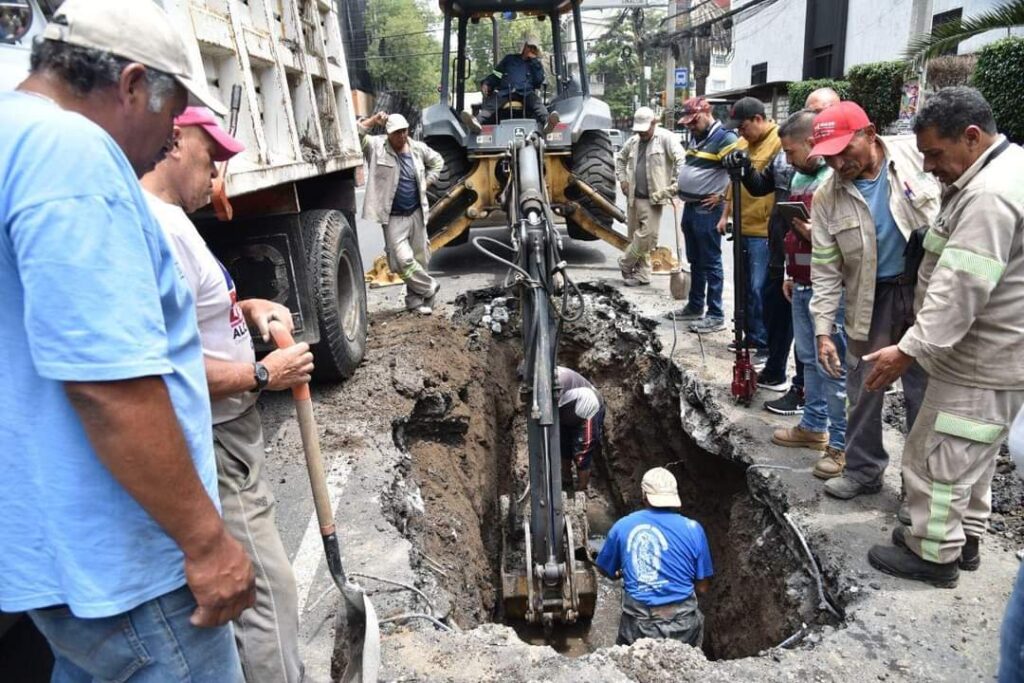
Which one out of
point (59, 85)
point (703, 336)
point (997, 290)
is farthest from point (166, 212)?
point (703, 336)

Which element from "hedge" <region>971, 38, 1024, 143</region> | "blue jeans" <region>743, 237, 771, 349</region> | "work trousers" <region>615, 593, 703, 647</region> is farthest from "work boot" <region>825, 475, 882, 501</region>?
"hedge" <region>971, 38, 1024, 143</region>

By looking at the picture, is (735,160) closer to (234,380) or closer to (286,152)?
(286,152)

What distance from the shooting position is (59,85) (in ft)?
4.10

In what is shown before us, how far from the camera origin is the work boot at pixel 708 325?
603 cm

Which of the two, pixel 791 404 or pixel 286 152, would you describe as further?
pixel 791 404

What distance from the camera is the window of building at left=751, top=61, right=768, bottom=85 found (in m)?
25.4

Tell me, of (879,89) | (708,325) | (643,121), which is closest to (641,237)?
(643,121)

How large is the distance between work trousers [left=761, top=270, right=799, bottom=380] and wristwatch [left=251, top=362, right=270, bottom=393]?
3791 millimetres

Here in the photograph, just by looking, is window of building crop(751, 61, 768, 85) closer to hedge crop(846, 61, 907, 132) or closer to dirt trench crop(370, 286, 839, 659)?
hedge crop(846, 61, 907, 132)

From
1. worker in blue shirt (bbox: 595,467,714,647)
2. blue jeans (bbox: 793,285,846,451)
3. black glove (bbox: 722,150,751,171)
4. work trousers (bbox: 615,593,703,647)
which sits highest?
black glove (bbox: 722,150,751,171)

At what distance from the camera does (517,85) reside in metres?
8.27

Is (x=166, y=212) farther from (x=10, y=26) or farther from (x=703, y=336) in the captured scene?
(x=703, y=336)

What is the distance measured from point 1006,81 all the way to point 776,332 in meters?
8.05

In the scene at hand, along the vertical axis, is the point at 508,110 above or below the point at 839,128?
above
